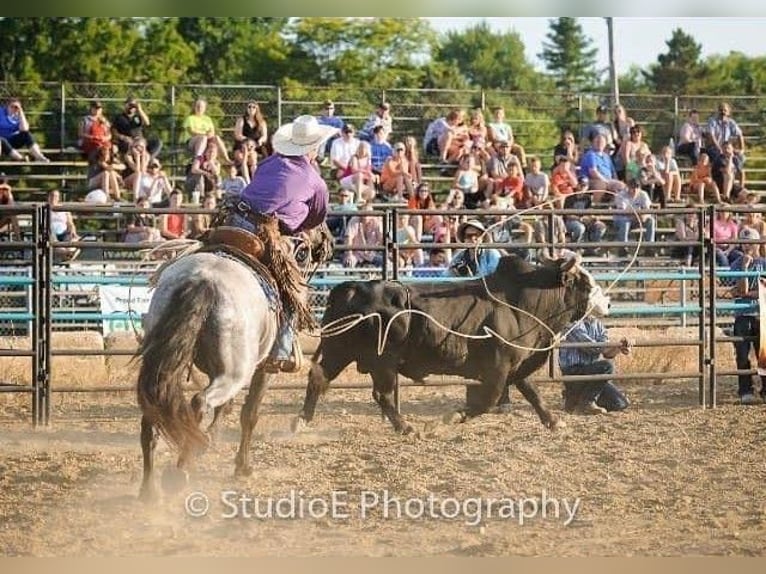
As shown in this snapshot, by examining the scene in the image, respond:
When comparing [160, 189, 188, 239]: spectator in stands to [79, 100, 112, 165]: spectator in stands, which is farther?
[79, 100, 112, 165]: spectator in stands

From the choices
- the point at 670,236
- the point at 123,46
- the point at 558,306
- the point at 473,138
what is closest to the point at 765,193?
the point at 670,236

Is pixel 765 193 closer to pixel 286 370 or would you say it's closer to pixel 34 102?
pixel 34 102

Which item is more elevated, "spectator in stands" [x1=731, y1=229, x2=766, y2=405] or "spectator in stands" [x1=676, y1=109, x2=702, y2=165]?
"spectator in stands" [x1=676, y1=109, x2=702, y2=165]

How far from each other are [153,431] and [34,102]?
32.9ft

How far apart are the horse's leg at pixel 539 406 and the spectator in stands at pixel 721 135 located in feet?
26.1

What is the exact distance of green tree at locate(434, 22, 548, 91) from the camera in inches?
1142

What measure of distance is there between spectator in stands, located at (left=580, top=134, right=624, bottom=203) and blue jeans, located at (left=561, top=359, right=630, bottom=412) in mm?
5059

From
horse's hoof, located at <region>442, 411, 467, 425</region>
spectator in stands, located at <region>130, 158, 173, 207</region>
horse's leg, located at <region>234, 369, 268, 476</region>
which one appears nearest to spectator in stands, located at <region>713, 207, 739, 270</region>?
horse's hoof, located at <region>442, 411, 467, 425</region>

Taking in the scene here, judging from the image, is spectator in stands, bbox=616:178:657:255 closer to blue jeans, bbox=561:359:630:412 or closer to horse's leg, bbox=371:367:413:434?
blue jeans, bbox=561:359:630:412

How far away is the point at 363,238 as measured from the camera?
37.8 ft

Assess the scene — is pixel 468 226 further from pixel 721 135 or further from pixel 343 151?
pixel 721 135

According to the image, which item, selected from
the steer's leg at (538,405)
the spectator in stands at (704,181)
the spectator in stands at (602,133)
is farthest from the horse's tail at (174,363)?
the spectator in stands at (704,181)

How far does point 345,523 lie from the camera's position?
670 centimetres

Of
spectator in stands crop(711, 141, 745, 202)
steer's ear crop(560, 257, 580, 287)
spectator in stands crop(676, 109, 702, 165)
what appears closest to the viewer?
steer's ear crop(560, 257, 580, 287)
